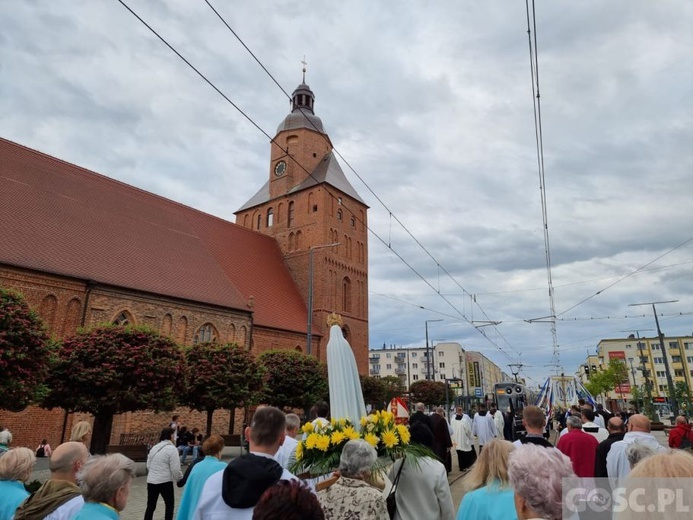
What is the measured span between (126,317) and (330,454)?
69.0ft

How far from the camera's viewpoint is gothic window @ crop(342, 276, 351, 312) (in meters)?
38.3

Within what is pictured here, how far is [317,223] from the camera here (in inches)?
1468

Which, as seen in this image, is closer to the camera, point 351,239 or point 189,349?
point 189,349

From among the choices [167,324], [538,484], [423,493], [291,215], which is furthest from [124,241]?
[538,484]

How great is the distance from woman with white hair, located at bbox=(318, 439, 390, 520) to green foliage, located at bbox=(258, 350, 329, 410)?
21228 millimetres

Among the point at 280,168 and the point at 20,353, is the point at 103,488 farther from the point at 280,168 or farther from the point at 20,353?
the point at 280,168

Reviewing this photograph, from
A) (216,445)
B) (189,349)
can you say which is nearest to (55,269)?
(189,349)

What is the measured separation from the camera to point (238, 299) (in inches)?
1126

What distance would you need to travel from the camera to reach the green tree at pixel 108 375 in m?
14.5

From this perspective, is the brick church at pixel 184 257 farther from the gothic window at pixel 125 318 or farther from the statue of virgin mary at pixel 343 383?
the statue of virgin mary at pixel 343 383

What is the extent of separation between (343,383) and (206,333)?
71.9ft

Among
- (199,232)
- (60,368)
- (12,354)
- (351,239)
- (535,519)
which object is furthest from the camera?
(351,239)

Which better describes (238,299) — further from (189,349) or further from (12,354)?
(12,354)

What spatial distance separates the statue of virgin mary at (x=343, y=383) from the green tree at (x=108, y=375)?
11.4m
